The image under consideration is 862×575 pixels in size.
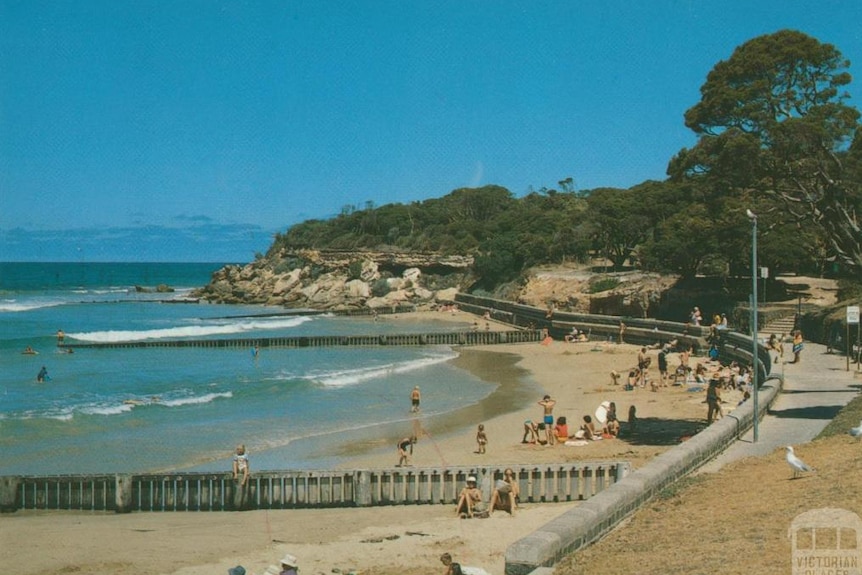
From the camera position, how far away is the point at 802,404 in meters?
22.1

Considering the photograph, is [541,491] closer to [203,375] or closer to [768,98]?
[768,98]

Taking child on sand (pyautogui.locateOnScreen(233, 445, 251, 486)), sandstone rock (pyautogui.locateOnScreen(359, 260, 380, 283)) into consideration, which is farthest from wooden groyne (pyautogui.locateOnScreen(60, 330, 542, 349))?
sandstone rock (pyautogui.locateOnScreen(359, 260, 380, 283))

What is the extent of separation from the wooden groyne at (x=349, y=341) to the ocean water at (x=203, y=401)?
57.0 inches

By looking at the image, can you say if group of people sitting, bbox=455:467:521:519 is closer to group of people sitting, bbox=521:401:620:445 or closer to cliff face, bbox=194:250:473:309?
group of people sitting, bbox=521:401:620:445

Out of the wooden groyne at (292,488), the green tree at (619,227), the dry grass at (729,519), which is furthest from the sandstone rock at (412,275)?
the dry grass at (729,519)

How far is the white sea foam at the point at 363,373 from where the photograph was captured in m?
39.8

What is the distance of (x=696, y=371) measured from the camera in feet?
111

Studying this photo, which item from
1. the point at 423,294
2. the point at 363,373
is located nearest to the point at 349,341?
the point at 363,373

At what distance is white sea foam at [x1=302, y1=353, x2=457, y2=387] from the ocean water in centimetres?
9

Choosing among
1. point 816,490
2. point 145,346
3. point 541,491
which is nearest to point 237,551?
point 541,491

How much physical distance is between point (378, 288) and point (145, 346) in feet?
152

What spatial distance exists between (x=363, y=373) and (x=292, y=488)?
2488 cm

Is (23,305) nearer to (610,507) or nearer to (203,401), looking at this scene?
(203,401)

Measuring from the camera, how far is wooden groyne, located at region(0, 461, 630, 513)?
17438 millimetres
